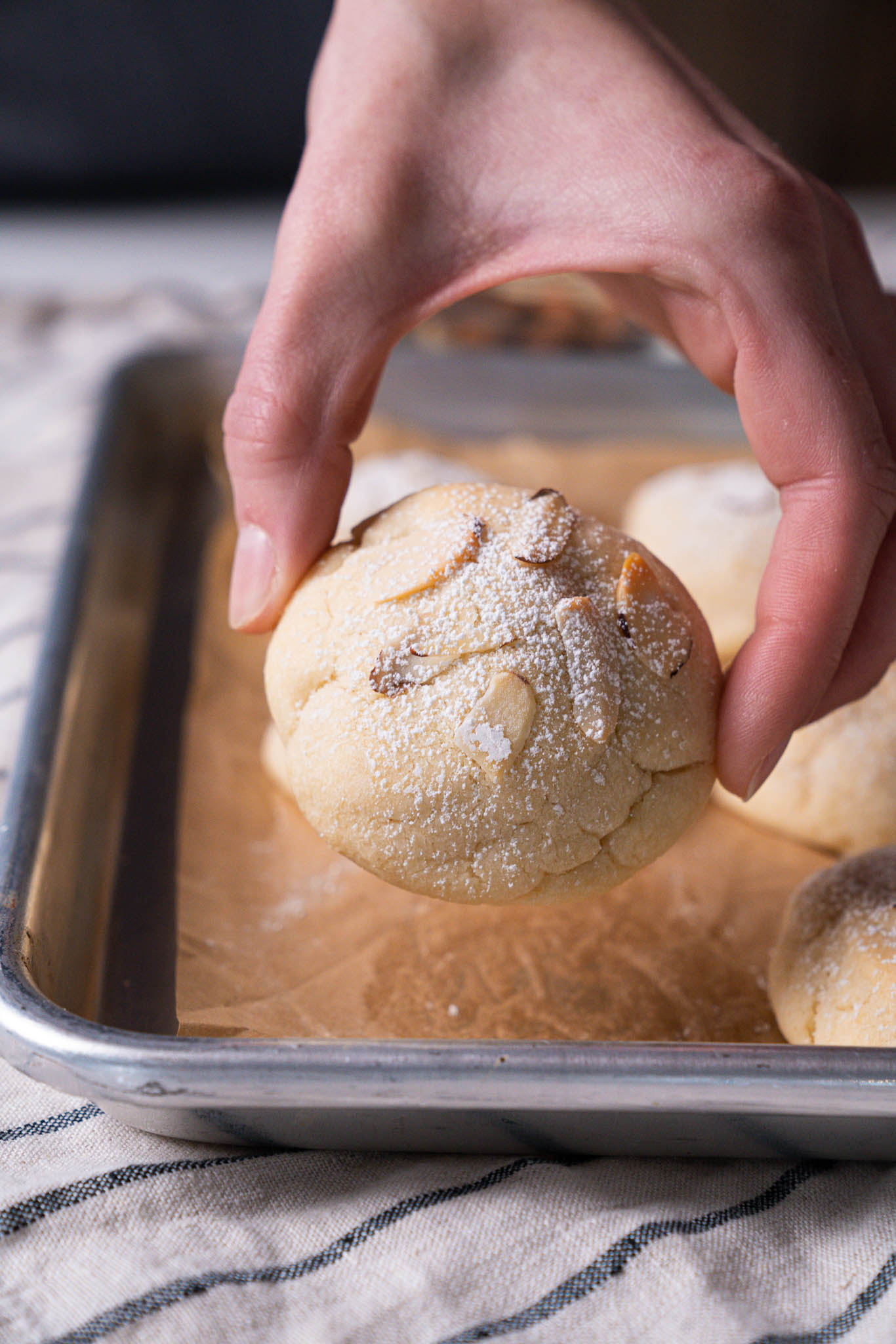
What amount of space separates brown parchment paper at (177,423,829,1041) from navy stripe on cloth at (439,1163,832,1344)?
190 millimetres

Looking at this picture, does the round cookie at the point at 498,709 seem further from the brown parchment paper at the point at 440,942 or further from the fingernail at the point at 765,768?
the brown parchment paper at the point at 440,942

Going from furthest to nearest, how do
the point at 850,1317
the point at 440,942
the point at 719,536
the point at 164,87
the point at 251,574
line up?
the point at 164,87 → the point at 719,536 → the point at 440,942 → the point at 251,574 → the point at 850,1317

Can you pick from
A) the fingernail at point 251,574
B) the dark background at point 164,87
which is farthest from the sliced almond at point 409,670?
the dark background at point 164,87

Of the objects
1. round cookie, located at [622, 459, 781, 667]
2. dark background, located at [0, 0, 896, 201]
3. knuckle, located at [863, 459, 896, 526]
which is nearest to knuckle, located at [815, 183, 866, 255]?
knuckle, located at [863, 459, 896, 526]

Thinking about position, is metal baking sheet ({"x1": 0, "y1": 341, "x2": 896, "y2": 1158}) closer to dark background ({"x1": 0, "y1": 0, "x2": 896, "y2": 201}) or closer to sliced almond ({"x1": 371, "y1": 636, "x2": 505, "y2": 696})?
sliced almond ({"x1": 371, "y1": 636, "x2": 505, "y2": 696})

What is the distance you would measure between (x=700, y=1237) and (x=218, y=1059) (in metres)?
0.46

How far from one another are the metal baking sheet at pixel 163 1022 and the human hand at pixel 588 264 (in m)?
0.32

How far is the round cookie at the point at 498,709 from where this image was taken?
1.02 metres

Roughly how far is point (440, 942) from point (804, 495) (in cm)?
64

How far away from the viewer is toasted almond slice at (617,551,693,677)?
1086mm

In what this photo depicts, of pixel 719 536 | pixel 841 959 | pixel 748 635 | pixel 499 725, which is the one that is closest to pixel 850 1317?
pixel 841 959

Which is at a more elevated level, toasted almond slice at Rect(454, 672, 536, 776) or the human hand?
the human hand

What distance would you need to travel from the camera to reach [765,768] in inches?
45.1

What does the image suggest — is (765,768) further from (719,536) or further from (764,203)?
(719,536)
